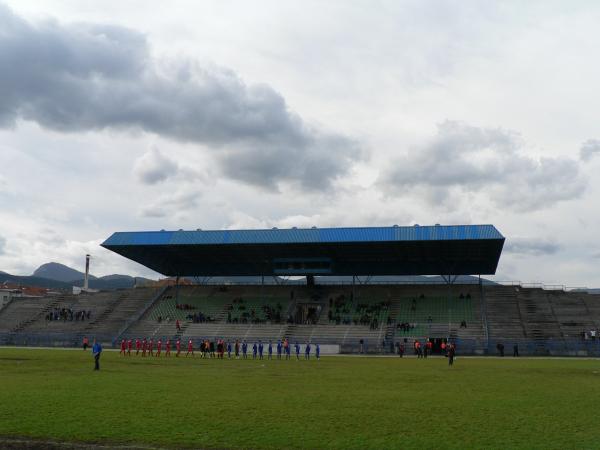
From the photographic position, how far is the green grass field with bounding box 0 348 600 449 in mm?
12852

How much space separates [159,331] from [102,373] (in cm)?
4061

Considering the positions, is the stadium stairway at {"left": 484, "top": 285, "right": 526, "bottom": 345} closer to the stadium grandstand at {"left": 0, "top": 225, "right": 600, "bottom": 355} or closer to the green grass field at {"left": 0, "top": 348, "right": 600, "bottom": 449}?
the stadium grandstand at {"left": 0, "top": 225, "right": 600, "bottom": 355}

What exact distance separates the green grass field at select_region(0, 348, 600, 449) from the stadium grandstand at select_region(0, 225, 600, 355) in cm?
3534

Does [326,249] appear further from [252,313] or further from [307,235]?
[252,313]

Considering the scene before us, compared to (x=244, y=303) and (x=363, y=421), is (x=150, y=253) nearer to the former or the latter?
(x=244, y=303)

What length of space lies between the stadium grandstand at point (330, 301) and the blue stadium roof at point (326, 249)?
126mm

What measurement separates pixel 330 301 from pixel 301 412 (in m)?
58.8

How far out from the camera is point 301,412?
16406 millimetres

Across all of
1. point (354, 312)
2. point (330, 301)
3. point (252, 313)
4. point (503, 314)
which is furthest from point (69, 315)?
point (503, 314)

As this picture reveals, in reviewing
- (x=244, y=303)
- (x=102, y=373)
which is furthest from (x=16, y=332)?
(x=102, y=373)

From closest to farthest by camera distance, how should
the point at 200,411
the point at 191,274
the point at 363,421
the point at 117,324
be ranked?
the point at 363,421
the point at 200,411
the point at 117,324
the point at 191,274

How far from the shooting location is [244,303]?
77.8 meters

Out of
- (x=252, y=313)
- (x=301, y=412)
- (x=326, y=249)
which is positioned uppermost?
(x=326, y=249)

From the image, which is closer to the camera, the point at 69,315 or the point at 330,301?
the point at 330,301
